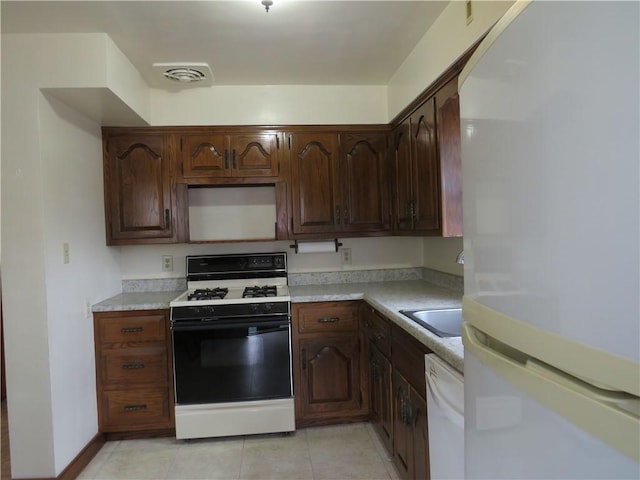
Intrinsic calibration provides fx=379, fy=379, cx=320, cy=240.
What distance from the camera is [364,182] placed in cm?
280

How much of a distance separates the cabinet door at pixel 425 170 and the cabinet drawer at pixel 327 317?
716 mm

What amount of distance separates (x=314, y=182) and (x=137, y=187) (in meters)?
1.24

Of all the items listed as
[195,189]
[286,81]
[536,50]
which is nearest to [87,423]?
[195,189]

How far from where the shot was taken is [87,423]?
2.27m

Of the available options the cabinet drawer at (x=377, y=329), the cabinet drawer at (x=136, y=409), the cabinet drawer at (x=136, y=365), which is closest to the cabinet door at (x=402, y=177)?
the cabinet drawer at (x=377, y=329)

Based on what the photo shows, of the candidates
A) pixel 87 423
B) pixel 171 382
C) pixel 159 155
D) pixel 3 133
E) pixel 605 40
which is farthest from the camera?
pixel 159 155

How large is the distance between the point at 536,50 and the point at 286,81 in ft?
7.89

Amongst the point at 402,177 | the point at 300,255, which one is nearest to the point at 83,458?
the point at 300,255

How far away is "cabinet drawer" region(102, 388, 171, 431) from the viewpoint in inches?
95.0

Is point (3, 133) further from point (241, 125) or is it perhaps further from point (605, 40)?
point (605, 40)

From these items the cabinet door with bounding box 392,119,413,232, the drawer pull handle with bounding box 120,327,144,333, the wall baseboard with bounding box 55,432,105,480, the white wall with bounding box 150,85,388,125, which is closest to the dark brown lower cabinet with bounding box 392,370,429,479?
the cabinet door with bounding box 392,119,413,232

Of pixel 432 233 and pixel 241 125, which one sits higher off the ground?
pixel 241 125

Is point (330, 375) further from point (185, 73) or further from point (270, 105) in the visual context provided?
point (185, 73)

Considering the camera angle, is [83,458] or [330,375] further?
[330,375]
